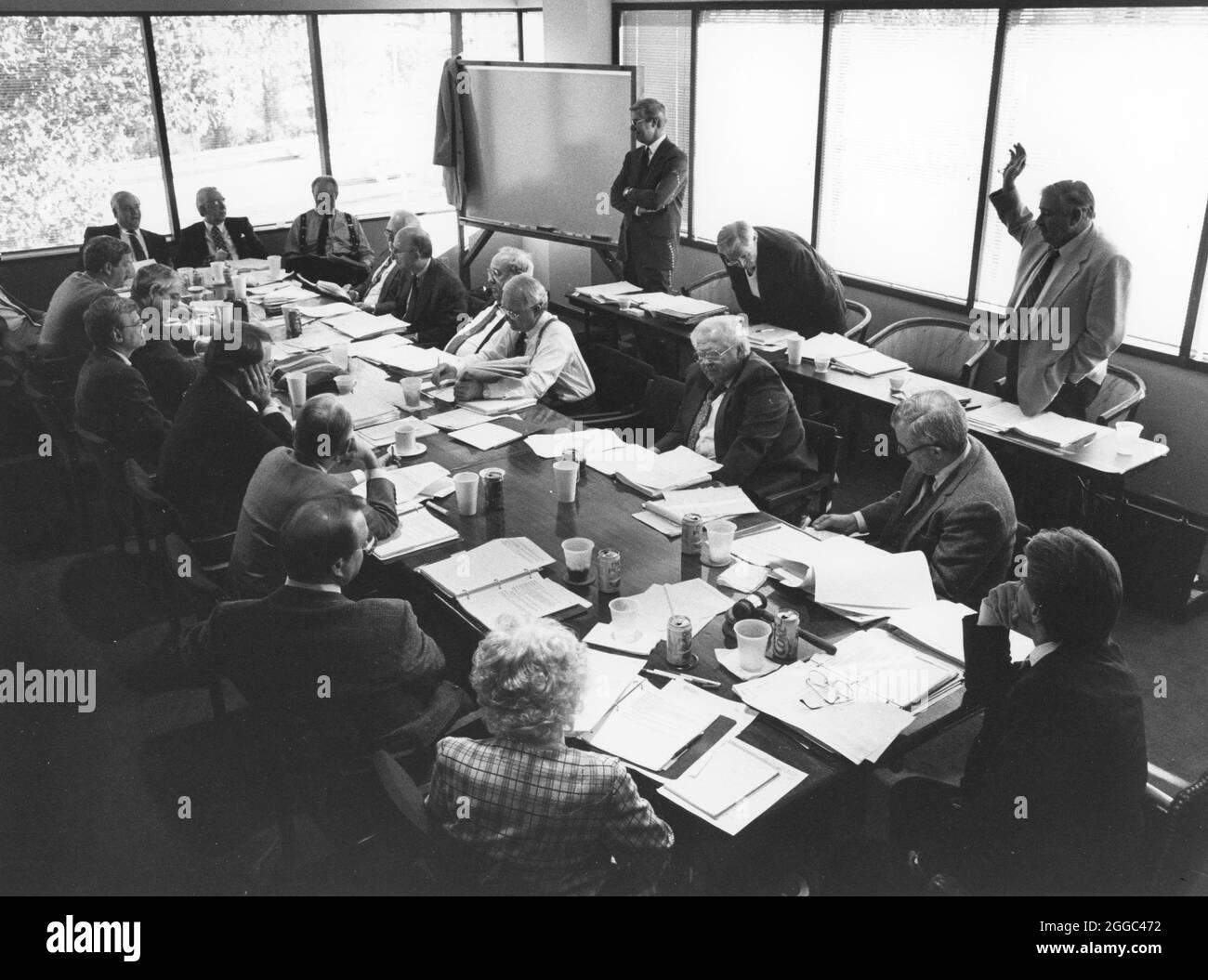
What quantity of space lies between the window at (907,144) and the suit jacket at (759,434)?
2755 mm

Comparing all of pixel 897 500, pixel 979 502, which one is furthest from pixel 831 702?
pixel 897 500

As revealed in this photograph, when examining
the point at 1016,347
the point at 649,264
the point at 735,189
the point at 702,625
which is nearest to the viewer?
the point at 702,625

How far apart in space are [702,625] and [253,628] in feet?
4.24

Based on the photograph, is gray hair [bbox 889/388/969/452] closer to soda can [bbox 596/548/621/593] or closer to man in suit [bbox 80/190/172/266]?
soda can [bbox 596/548/621/593]

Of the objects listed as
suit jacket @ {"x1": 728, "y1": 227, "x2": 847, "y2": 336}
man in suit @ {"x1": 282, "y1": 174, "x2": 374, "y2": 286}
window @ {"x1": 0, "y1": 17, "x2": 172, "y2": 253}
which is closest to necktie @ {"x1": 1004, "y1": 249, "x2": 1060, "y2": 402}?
suit jacket @ {"x1": 728, "y1": 227, "x2": 847, "y2": 336}

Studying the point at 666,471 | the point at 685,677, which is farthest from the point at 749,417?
the point at 685,677

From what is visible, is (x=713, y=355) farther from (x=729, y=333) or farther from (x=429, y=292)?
(x=429, y=292)

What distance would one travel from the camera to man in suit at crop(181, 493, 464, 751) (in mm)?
2703

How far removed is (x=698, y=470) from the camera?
13.7 feet

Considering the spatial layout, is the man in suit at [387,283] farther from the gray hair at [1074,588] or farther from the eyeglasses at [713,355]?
the gray hair at [1074,588]

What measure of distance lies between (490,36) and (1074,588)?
28.9 ft

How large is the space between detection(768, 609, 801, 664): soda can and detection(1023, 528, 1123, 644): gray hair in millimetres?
711

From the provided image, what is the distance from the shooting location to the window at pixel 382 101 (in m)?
9.12
